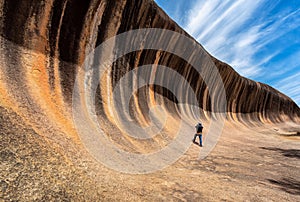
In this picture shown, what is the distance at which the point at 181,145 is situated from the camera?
6242mm

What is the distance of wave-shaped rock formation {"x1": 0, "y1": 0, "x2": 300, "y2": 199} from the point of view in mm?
2713

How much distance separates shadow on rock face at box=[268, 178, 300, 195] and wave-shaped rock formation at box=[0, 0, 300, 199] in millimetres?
2677

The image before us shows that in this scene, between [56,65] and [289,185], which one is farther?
[56,65]

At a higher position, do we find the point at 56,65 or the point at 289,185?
the point at 56,65

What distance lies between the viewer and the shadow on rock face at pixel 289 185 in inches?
134

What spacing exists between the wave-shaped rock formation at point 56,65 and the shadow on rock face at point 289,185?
8.78 feet

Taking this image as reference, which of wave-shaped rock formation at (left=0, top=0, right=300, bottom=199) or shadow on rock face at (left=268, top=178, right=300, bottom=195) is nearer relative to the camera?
wave-shaped rock formation at (left=0, top=0, right=300, bottom=199)

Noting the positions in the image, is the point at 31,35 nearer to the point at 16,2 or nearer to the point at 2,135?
the point at 16,2

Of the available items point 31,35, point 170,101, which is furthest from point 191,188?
point 170,101

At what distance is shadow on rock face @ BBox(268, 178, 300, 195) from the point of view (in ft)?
11.1

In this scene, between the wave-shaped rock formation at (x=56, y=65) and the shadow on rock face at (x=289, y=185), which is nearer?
the wave-shaped rock formation at (x=56, y=65)

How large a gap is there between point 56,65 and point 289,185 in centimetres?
513

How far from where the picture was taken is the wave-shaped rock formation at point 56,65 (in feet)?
8.90

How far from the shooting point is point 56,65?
407 cm
